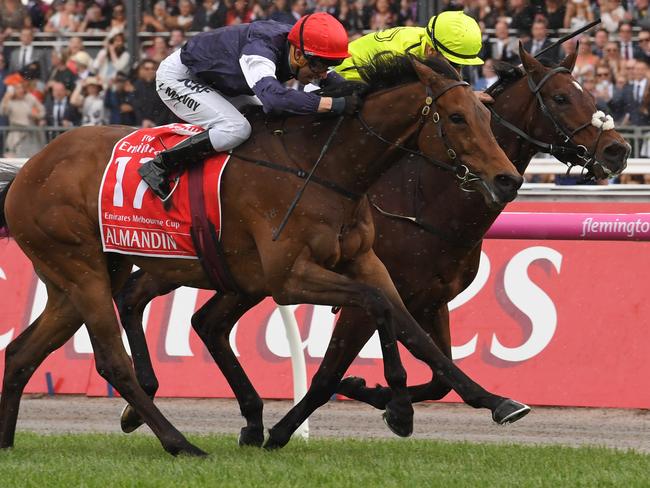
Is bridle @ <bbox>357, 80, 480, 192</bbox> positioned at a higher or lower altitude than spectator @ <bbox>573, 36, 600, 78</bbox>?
higher

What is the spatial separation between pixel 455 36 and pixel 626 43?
4310mm

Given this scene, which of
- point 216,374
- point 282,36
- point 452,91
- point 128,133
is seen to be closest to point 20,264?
point 216,374

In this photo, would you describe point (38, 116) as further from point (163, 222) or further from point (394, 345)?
point (394, 345)

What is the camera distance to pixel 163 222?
19.7 ft

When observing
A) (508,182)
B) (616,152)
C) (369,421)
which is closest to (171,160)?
(508,182)

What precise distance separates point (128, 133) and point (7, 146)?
5471 millimetres

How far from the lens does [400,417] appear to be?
565 centimetres

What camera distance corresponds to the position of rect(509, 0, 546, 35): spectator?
10594 millimetres

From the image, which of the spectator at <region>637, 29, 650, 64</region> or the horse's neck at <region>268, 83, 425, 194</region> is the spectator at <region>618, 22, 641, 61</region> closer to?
the spectator at <region>637, 29, 650, 64</region>

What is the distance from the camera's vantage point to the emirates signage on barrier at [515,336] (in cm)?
788

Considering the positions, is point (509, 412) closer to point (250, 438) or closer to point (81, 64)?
point (250, 438)

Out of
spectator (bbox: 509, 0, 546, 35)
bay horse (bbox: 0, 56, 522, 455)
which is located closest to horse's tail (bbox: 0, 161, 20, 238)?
bay horse (bbox: 0, 56, 522, 455)

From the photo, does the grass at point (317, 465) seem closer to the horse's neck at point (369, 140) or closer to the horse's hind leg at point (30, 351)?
the horse's hind leg at point (30, 351)

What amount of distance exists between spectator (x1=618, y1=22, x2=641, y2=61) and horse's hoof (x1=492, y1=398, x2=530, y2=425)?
565cm
